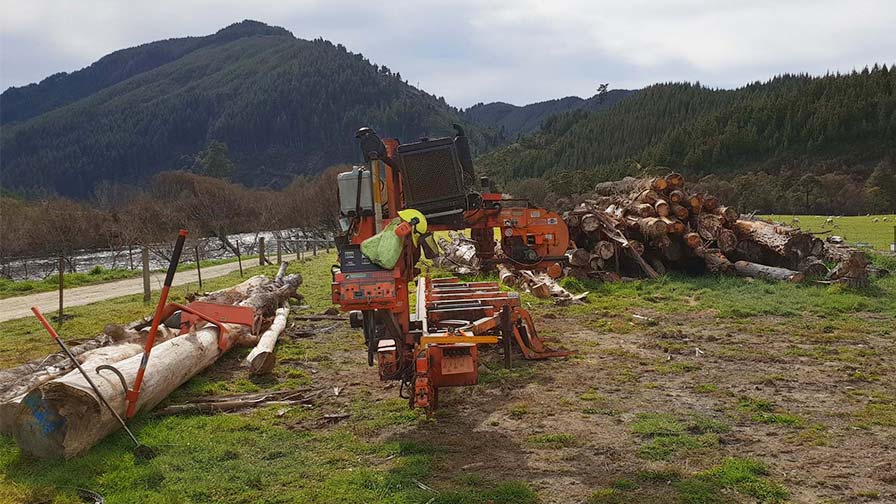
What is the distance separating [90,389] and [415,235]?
3209 mm

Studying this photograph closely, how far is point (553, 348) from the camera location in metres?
9.56

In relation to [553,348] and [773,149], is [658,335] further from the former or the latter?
[773,149]

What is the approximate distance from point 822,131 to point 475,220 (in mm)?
123596

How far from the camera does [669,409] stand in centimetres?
652

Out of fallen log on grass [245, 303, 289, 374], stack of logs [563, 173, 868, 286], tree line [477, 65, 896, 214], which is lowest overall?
fallen log on grass [245, 303, 289, 374]

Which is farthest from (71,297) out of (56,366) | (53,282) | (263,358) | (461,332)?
(461,332)

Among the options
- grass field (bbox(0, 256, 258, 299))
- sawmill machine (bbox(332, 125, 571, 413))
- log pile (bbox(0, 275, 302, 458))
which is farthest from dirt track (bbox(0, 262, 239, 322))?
sawmill machine (bbox(332, 125, 571, 413))

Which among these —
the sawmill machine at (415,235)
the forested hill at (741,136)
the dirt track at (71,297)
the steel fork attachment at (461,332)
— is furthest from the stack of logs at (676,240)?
the forested hill at (741,136)

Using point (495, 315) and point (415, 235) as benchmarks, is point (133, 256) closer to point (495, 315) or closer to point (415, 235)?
point (495, 315)

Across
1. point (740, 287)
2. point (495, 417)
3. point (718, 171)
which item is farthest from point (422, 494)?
point (718, 171)

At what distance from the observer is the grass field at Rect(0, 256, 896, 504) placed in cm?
470

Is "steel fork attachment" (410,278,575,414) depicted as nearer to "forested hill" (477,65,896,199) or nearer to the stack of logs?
the stack of logs

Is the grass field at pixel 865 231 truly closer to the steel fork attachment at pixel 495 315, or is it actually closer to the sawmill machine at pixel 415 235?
the steel fork attachment at pixel 495 315

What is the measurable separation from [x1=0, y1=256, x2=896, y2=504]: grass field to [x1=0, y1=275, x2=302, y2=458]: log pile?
0.19m
